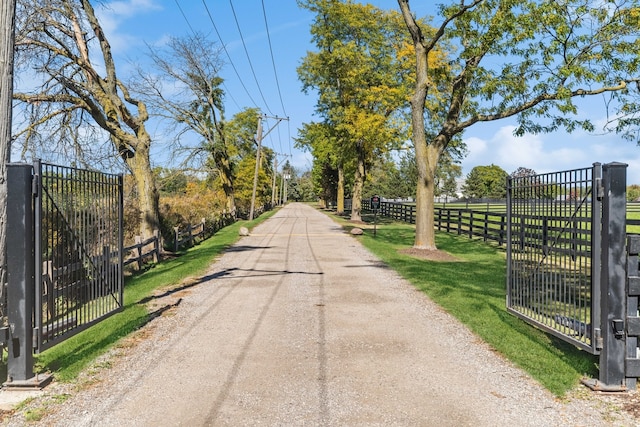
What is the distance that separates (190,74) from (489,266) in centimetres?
2352

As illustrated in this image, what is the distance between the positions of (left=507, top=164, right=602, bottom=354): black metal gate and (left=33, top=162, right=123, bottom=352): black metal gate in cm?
540

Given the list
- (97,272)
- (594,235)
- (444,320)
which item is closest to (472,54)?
(444,320)

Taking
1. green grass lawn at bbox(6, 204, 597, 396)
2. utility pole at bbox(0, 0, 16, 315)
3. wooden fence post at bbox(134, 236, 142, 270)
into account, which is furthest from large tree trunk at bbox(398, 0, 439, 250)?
utility pole at bbox(0, 0, 16, 315)

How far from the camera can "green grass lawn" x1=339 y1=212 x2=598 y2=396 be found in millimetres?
4805

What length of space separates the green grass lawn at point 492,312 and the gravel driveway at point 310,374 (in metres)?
0.24

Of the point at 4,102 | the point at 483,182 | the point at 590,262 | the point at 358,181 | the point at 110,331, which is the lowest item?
the point at 110,331

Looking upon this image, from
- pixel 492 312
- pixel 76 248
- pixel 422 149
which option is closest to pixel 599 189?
pixel 492 312

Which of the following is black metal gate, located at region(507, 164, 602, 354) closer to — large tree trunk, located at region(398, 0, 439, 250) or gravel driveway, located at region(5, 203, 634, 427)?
gravel driveway, located at region(5, 203, 634, 427)

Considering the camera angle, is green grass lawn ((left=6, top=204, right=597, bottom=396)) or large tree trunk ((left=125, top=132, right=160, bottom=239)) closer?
green grass lawn ((left=6, top=204, right=597, bottom=396))

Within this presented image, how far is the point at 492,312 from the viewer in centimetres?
738

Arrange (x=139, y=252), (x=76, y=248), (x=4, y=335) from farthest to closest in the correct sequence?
(x=139, y=252), (x=76, y=248), (x=4, y=335)

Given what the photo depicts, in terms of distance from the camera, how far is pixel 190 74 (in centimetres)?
2981

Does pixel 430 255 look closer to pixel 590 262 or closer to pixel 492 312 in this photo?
pixel 492 312

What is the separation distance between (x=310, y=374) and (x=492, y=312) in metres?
3.87
